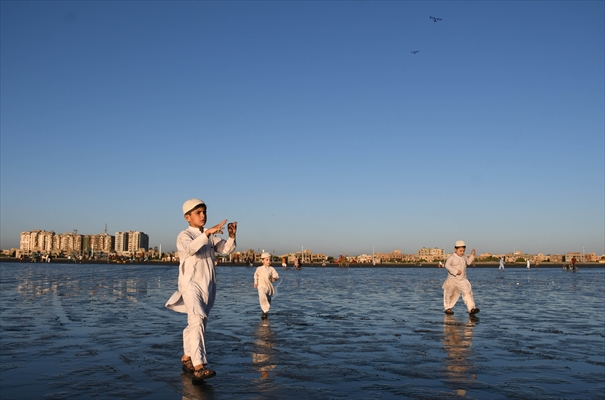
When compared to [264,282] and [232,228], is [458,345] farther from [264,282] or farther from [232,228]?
[264,282]

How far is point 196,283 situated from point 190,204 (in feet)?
3.15

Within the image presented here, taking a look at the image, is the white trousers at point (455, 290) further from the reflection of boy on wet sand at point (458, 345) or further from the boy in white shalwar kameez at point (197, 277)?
the boy in white shalwar kameez at point (197, 277)

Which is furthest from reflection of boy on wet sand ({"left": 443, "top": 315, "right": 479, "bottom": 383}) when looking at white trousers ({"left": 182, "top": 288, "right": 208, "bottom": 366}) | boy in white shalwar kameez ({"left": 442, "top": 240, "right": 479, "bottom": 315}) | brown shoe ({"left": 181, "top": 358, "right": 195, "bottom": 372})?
brown shoe ({"left": 181, "top": 358, "right": 195, "bottom": 372})

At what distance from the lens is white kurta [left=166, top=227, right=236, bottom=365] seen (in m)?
6.17

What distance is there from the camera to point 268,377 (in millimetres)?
6688

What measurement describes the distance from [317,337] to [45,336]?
4.87 metres

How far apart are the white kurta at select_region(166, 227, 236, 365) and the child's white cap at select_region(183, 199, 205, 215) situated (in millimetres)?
233

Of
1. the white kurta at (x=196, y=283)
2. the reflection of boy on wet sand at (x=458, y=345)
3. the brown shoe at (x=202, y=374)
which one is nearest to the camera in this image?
the brown shoe at (x=202, y=374)

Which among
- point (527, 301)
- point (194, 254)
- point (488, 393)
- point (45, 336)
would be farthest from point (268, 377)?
point (527, 301)

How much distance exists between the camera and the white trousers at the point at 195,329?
613 cm

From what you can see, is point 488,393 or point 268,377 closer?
point 488,393

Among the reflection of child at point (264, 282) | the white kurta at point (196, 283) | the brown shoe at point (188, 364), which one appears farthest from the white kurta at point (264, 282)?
the white kurta at point (196, 283)

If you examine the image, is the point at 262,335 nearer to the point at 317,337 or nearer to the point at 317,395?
the point at 317,337

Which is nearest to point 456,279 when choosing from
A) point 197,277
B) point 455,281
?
point 455,281
